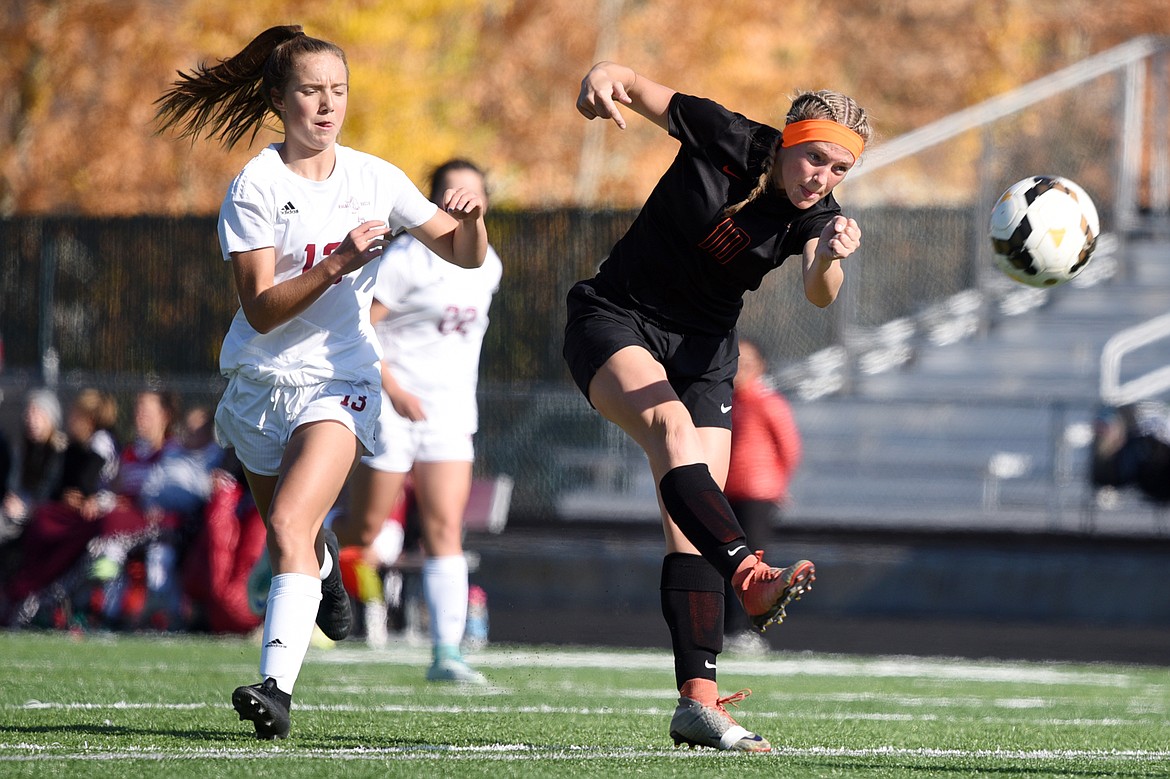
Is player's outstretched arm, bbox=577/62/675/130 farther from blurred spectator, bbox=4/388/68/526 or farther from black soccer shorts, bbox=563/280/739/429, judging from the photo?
blurred spectator, bbox=4/388/68/526

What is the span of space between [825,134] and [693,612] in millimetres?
1498

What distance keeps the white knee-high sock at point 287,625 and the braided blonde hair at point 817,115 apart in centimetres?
173

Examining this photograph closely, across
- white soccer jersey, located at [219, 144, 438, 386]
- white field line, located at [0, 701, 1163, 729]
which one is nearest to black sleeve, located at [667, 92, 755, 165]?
white soccer jersey, located at [219, 144, 438, 386]

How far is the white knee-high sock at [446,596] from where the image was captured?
840 centimetres

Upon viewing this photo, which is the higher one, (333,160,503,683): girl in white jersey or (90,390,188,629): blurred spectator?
(333,160,503,683): girl in white jersey

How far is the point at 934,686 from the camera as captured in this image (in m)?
9.04

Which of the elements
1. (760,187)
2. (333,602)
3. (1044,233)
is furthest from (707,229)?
(333,602)

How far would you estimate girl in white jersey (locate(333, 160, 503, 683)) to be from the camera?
8.24 meters

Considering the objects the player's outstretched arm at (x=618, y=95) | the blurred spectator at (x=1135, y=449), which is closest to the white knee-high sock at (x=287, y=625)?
the player's outstretched arm at (x=618, y=95)

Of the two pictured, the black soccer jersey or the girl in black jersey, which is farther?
the black soccer jersey

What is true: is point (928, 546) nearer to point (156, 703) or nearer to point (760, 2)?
point (156, 703)

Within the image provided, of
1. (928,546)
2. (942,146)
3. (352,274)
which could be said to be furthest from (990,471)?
(352,274)

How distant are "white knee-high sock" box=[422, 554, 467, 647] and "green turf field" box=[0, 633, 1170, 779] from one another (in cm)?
33

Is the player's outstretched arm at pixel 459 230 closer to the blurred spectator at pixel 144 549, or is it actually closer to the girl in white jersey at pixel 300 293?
the girl in white jersey at pixel 300 293
